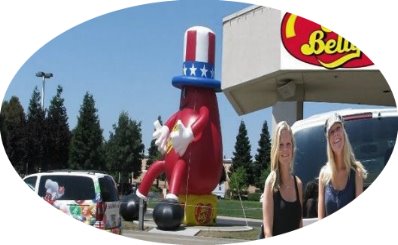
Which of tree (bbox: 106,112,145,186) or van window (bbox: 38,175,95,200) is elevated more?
A: tree (bbox: 106,112,145,186)

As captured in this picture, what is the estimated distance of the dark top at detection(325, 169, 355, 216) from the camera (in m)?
5.53

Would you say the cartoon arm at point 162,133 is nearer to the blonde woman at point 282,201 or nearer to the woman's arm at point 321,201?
the blonde woman at point 282,201

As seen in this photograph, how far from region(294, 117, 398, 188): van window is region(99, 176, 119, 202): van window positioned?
8.21 feet

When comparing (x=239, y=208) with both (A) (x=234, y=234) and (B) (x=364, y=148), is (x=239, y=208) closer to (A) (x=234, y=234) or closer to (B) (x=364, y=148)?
(A) (x=234, y=234)

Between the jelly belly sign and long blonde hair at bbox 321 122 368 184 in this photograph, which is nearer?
long blonde hair at bbox 321 122 368 184

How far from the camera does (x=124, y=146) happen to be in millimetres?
6926

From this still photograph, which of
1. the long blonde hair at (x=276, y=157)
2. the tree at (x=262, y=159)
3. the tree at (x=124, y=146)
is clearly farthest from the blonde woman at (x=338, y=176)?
the tree at (x=124, y=146)

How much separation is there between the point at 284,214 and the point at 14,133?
331cm

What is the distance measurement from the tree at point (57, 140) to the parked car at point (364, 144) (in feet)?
9.24

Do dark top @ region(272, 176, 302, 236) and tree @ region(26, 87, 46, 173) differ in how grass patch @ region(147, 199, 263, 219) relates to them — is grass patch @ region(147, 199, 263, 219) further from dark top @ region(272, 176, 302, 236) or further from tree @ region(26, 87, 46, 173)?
tree @ region(26, 87, 46, 173)

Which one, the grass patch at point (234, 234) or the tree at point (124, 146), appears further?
the tree at point (124, 146)

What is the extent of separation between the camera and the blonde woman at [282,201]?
18.0ft

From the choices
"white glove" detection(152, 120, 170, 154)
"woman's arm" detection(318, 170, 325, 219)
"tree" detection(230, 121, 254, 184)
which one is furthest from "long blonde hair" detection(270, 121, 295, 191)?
"white glove" detection(152, 120, 170, 154)

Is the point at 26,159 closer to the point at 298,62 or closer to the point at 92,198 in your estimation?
the point at 92,198
